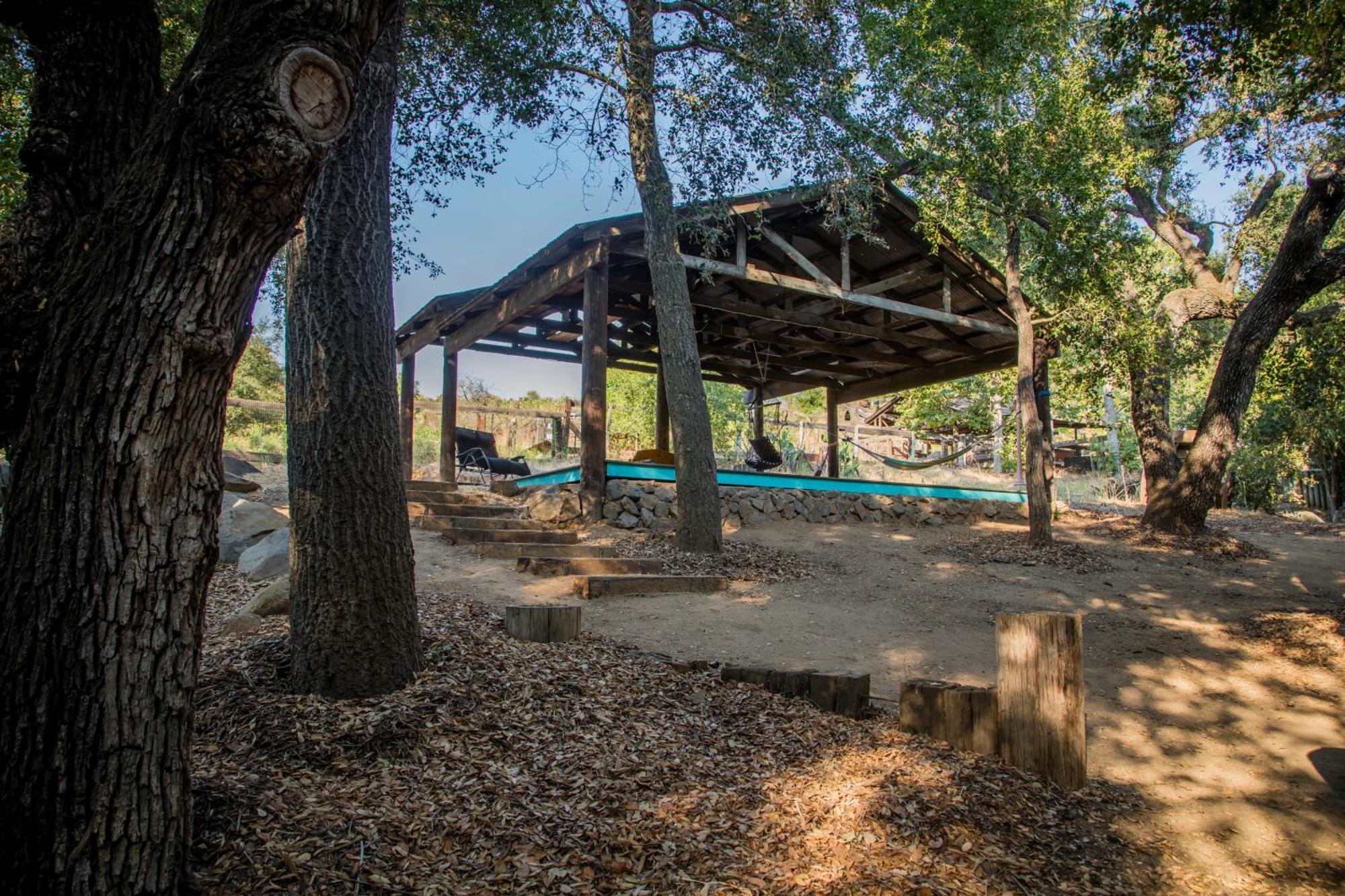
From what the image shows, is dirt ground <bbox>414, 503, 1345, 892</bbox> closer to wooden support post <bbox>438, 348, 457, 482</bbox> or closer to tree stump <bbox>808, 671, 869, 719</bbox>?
tree stump <bbox>808, 671, 869, 719</bbox>

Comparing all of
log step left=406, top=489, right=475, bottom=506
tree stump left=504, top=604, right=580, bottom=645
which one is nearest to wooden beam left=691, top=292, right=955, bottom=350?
log step left=406, top=489, right=475, bottom=506

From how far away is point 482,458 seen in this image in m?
11.0

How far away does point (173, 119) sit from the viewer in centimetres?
144

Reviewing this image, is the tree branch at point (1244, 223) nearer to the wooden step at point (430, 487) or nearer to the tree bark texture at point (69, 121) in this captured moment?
the wooden step at point (430, 487)

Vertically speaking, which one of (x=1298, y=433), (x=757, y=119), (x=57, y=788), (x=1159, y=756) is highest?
(x=757, y=119)

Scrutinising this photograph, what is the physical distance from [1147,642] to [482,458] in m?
8.75

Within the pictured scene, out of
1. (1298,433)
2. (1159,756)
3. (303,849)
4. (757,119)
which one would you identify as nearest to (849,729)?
(1159,756)

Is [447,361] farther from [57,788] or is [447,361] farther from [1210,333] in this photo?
[1210,333]

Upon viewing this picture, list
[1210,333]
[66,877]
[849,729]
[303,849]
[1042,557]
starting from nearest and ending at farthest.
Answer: [66,877]
[303,849]
[849,729]
[1042,557]
[1210,333]

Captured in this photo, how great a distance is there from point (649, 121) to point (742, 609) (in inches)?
173

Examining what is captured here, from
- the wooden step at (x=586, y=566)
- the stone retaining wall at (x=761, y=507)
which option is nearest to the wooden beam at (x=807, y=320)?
the stone retaining wall at (x=761, y=507)

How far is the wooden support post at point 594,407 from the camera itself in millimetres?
7465

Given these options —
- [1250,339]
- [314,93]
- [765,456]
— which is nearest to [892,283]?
[765,456]

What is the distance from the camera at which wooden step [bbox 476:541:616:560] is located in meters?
5.89
